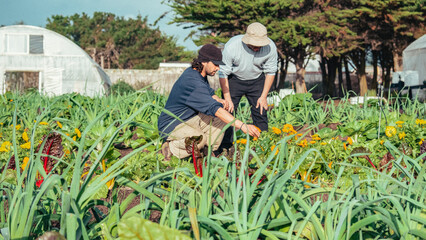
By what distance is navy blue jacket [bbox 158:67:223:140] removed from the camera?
341 centimetres

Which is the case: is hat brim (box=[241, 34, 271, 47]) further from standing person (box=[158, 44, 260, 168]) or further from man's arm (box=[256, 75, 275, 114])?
standing person (box=[158, 44, 260, 168])

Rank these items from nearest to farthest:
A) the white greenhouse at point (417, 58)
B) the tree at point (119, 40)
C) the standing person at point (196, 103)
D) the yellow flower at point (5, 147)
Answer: the yellow flower at point (5, 147) < the standing person at point (196, 103) < the white greenhouse at point (417, 58) < the tree at point (119, 40)

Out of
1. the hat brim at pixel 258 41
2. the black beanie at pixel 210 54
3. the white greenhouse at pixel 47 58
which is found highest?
the white greenhouse at pixel 47 58

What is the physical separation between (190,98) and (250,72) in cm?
139

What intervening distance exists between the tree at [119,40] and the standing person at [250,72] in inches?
1901

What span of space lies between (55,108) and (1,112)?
580 mm

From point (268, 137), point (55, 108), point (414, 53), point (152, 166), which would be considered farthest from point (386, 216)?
point (414, 53)

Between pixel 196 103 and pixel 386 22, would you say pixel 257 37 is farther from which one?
pixel 386 22

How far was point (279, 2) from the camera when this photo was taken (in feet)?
72.4

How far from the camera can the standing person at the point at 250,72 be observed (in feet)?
15.1

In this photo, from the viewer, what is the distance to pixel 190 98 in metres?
3.56

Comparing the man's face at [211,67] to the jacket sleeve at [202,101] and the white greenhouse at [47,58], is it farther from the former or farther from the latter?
the white greenhouse at [47,58]

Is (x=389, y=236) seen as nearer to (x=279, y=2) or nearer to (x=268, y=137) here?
(x=268, y=137)

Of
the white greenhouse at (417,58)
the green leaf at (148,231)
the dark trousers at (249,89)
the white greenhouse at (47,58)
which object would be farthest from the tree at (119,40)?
the green leaf at (148,231)
